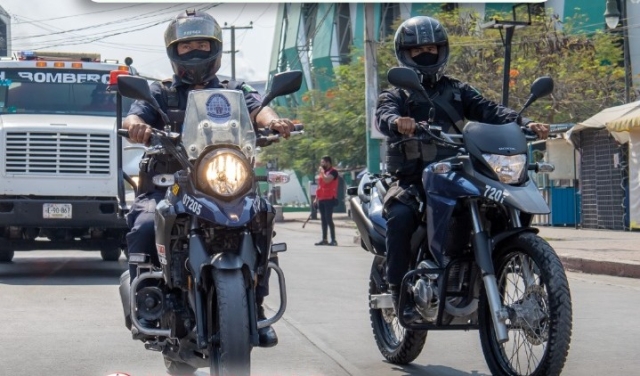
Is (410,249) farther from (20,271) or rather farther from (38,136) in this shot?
(20,271)

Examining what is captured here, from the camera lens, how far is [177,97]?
600cm

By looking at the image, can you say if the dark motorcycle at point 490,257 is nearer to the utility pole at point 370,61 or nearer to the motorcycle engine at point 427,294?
the motorcycle engine at point 427,294

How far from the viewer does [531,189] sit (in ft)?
18.8

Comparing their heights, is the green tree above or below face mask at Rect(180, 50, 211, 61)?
above

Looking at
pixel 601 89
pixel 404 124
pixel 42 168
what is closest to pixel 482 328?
pixel 404 124

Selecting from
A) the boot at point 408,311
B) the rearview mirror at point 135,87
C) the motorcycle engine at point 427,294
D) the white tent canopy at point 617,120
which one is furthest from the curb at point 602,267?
the rearview mirror at point 135,87

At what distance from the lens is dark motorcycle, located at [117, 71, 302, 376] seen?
4949 mm

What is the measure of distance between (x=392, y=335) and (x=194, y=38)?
2.49m

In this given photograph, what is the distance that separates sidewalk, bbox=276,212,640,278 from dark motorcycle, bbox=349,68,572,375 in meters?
8.12

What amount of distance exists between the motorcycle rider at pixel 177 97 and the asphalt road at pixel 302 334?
1.28 m

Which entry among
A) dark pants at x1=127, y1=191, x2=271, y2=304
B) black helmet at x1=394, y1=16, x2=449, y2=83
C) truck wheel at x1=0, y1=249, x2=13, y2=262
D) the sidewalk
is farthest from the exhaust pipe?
the sidewalk

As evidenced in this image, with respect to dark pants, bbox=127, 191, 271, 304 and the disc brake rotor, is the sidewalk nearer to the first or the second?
A: the disc brake rotor

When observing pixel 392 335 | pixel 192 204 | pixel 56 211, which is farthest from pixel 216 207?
pixel 56 211

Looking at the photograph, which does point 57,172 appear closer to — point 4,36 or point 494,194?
point 494,194
